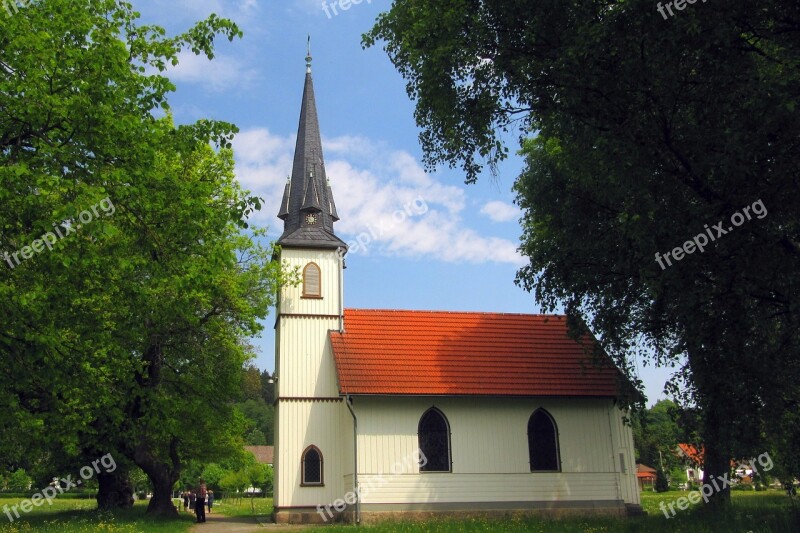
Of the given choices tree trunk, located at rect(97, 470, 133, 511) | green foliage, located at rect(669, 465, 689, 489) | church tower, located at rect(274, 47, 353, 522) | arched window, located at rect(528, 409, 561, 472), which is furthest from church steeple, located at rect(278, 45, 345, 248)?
green foliage, located at rect(669, 465, 689, 489)

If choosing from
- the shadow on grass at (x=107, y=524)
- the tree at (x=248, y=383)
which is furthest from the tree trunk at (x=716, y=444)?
the tree at (x=248, y=383)

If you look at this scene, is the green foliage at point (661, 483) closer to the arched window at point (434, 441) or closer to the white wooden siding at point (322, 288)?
the arched window at point (434, 441)

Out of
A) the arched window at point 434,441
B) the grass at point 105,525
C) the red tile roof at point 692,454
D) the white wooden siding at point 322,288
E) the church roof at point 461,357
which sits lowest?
the grass at point 105,525

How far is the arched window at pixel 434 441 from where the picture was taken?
22672 millimetres

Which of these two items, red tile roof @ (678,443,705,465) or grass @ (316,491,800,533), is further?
red tile roof @ (678,443,705,465)

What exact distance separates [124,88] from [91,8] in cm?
197

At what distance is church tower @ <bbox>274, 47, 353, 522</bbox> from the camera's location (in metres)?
23.0

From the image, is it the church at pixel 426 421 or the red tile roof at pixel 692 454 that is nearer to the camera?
the red tile roof at pixel 692 454

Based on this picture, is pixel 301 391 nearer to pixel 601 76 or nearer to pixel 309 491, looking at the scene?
pixel 309 491

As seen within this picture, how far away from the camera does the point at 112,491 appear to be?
25.4 metres

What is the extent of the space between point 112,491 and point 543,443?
15.9 m

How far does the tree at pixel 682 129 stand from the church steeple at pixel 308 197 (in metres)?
12.0

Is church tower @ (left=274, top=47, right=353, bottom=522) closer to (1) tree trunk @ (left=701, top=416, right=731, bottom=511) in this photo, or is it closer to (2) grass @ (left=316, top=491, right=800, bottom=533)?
(2) grass @ (left=316, top=491, right=800, bottom=533)

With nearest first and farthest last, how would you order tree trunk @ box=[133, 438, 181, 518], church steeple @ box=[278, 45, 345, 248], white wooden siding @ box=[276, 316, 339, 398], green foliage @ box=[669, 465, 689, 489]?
tree trunk @ box=[133, 438, 181, 518]
white wooden siding @ box=[276, 316, 339, 398]
church steeple @ box=[278, 45, 345, 248]
green foliage @ box=[669, 465, 689, 489]
